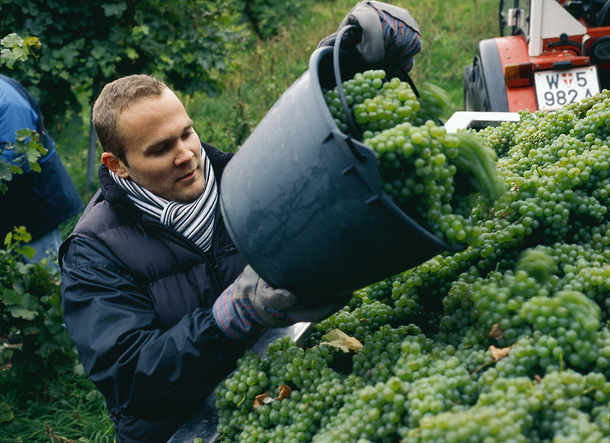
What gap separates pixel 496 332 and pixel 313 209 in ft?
1.61

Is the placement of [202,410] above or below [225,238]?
below

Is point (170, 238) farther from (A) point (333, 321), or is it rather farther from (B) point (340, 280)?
(B) point (340, 280)

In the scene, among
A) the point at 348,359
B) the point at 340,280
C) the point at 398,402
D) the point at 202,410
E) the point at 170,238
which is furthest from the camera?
the point at 170,238

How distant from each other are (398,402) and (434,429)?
0.12 meters

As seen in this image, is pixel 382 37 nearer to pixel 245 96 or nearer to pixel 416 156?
pixel 416 156

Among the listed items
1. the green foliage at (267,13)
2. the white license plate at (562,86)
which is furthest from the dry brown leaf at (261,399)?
the green foliage at (267,13)

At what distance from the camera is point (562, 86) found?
361 cm

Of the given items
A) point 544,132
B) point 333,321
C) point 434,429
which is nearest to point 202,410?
point 333,321

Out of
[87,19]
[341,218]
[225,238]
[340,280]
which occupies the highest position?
[87,19]

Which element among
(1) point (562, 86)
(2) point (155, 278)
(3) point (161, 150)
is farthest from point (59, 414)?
(1) point (562, 86)

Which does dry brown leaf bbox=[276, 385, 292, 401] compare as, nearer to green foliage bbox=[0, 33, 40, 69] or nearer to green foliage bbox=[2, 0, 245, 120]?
green foliage bbox=[0, 33, 40, 69]

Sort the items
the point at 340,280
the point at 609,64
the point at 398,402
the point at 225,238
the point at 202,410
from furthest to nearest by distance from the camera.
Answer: the point at 609,64, the point at 225,238, the point at 202,410, the point at 340,280, the point at 398,402

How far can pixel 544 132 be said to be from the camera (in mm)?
1728

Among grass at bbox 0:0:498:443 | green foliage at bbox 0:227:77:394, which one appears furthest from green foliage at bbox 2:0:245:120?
green foliage at bbox 0:227:77:394
